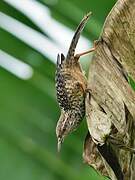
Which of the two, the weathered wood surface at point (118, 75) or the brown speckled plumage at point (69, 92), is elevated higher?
the brown speckled plumage at point (69, 92)

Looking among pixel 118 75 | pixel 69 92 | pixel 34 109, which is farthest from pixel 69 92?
pixel 118 75

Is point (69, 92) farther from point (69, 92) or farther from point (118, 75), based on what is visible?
point (118, 75)

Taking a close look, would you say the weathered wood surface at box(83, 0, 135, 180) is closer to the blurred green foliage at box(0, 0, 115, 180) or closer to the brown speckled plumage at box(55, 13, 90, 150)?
the brown speckled plumage at box(55, 13, 90, 150)

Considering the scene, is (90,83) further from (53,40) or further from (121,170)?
(53,40)

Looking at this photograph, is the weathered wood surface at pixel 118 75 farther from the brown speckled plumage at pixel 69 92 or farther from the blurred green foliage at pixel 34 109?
the blurred green foliage at pixel 34 109

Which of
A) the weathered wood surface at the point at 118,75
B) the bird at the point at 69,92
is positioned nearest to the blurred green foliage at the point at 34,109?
the bird at the point at 69,92

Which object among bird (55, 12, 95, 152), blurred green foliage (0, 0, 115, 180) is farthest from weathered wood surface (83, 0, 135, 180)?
blurred green foliage (0, 0, 115, 180)

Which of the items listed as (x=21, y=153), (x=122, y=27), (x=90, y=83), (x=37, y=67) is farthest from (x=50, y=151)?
(x=122, y=27)
